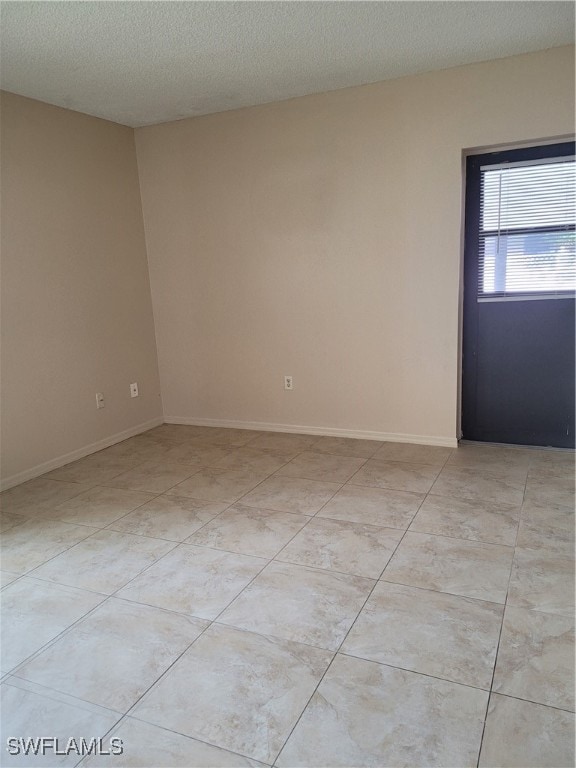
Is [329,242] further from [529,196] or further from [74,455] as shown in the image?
[74,455]

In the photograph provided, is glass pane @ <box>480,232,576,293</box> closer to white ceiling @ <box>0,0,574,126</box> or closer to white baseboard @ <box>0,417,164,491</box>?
white ceiling @ <box>0,0,574,126</box>

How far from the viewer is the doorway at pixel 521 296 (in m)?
3.28

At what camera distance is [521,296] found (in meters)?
3.46

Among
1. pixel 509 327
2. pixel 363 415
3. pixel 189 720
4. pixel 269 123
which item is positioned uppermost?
pixel 269 123

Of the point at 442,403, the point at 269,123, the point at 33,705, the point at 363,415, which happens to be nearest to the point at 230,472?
the point at 363,415

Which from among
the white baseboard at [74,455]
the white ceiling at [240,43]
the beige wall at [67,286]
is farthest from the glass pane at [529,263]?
the white baseboard at [74,455]

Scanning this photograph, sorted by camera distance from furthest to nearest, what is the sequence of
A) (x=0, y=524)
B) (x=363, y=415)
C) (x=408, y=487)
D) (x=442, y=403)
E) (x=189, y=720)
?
(x=363, y=415), (x=442, y=403), (x=408, y=487), (x=0, y=524), (x=189, y=720)

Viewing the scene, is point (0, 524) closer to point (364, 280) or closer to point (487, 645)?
point (487, 645)

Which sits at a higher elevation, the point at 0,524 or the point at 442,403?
the point at 442,403

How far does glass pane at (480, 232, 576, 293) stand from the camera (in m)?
3.29

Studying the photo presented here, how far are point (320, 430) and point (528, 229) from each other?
203 cm

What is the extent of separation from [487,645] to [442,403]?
6.98ft

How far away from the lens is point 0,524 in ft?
9.37

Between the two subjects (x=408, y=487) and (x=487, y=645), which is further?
(x=408, y=487)
